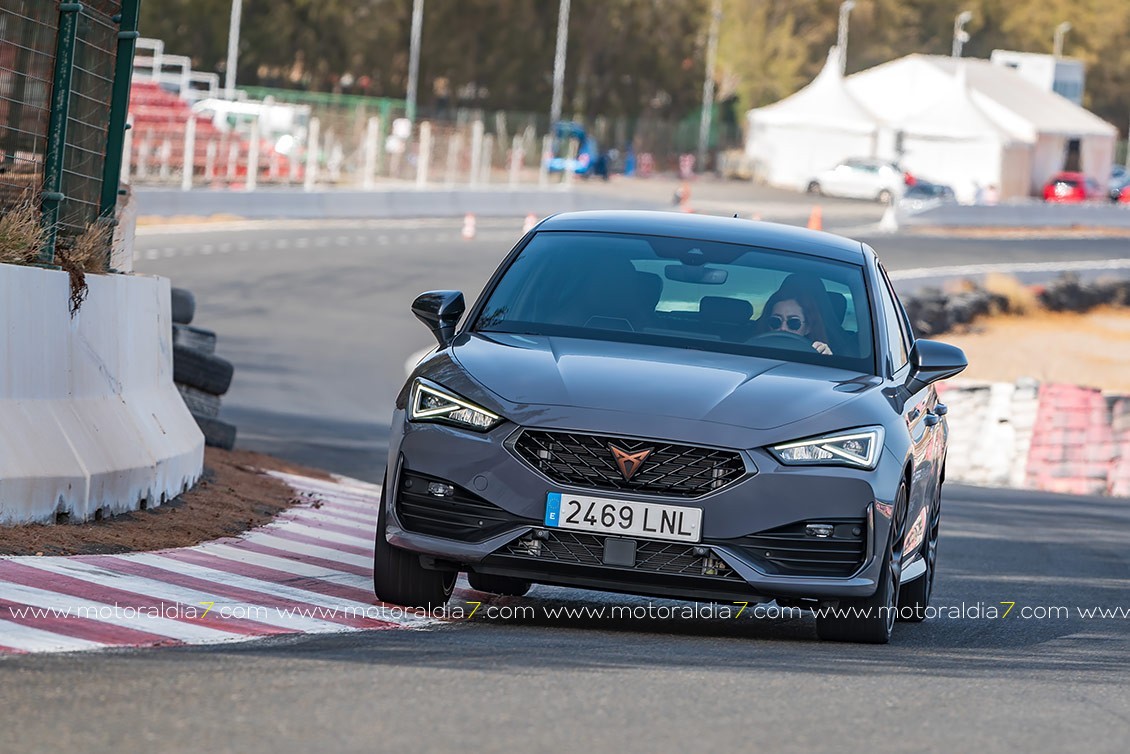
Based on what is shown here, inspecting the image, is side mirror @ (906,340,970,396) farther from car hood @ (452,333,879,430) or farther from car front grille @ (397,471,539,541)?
car front grille @ (397,471,539,541)

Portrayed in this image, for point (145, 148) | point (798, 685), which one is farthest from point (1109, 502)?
point (145, 148)

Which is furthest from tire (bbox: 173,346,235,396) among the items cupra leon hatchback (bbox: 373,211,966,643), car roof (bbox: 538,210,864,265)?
cupra leon hatchback (bbox: 373,211,966,643)

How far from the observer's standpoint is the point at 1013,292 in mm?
44844

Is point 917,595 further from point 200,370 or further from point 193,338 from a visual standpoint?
point 193,338

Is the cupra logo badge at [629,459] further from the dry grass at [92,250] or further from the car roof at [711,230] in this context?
the dry grass at [92,250]

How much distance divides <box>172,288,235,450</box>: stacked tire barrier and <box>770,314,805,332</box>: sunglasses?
220 inches

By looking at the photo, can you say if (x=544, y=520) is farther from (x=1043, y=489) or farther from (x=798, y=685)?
(x=1043, y=489)

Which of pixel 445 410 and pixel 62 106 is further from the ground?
pixel 62 106

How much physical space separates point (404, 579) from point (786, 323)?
1896 millimetres

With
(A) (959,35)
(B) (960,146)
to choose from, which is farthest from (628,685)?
(A) (959,35)

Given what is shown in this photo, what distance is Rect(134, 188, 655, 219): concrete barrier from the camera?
4312cm

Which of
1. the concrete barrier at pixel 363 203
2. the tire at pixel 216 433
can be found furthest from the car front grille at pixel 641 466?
the concrete barrier at pixel 363 203

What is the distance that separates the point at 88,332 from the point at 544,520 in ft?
10.3

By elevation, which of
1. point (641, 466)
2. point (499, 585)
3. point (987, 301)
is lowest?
point (987, 301)
